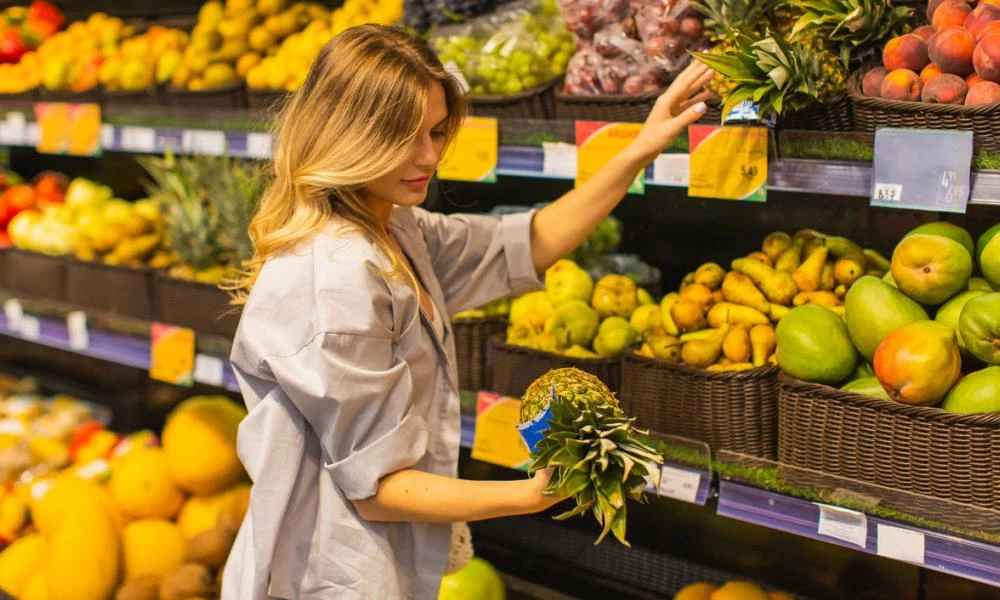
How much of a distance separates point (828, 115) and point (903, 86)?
116 millimetres

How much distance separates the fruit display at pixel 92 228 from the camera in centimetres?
266

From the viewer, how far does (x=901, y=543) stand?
1.30 m

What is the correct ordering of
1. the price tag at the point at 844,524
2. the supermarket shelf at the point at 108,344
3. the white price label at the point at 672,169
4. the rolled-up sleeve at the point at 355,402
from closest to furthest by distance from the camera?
the rolled-up sleeve at the point at 355,402, the price tag at the point at 844,524, the white price label at the point at 672,169, the supermarket shelf at the point at 108,344

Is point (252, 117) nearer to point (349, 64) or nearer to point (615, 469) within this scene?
point (349, 64)

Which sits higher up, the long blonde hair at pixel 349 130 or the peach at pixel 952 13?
the peach at pixel 952 13

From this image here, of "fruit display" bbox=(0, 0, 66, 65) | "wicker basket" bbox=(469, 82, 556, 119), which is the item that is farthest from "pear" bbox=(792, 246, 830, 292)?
"fruit display" bbox=(0, 0, 66, 65)

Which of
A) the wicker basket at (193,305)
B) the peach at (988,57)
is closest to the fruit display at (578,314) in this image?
the peach at (988,57)

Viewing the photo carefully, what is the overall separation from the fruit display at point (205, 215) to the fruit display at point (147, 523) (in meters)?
0.42

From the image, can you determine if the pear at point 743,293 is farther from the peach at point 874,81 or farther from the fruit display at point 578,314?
the peach at point 874,81

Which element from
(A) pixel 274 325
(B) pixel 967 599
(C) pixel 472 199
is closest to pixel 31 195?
(C) pixel 472 199

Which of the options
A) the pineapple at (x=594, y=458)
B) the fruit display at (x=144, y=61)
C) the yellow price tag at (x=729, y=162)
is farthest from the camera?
the fruit display at (x=144, y=61)

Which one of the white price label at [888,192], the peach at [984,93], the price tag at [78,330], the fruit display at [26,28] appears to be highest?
the fruit display at [26,28]

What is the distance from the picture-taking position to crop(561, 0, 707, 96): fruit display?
1.67 meters

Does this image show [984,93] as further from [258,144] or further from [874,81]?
[258,144]
